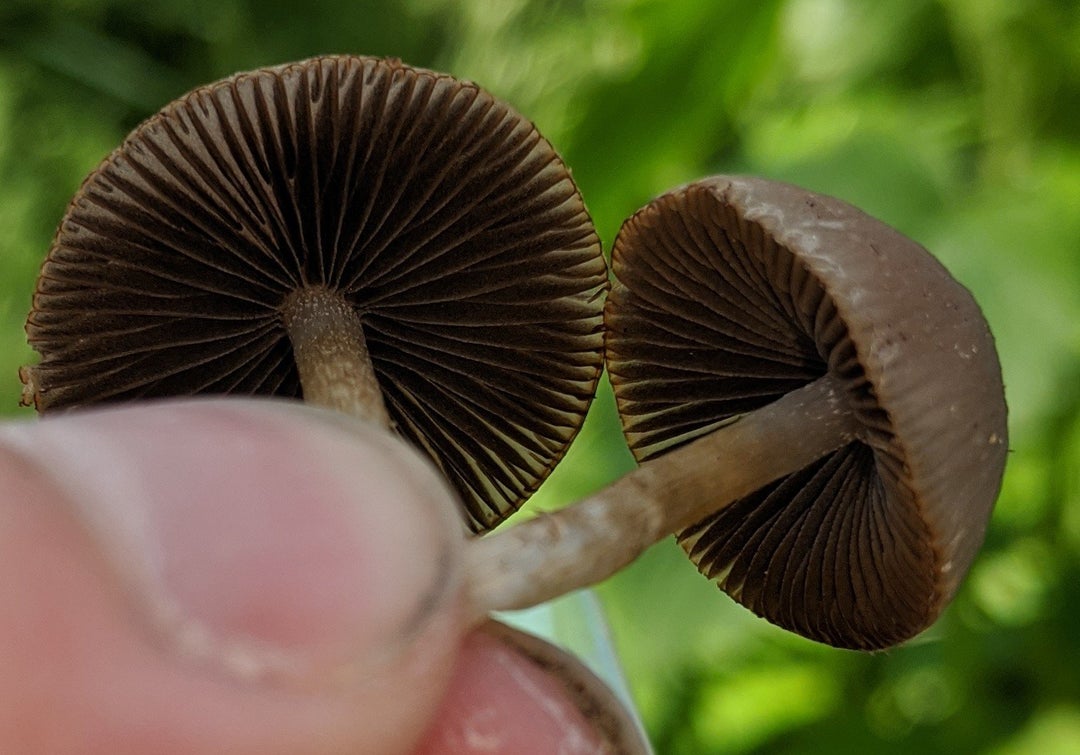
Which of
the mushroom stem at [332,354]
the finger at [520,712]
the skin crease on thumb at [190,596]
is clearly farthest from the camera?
the mushroom stem at [332,354]

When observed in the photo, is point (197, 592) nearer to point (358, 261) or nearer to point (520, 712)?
point (520, 712)

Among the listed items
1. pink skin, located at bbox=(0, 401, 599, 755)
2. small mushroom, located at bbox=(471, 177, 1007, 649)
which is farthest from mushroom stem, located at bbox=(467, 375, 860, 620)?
pink skin, located at bbox=(0, 401, 599, 755)

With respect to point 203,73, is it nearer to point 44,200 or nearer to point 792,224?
point 44,200

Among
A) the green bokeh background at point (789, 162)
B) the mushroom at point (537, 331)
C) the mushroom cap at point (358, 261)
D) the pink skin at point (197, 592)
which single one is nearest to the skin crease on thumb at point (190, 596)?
the pink skin at point (197, 592)

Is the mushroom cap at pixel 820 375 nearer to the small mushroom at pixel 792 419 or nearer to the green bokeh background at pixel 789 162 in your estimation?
the small mushroom at pixel 792 419

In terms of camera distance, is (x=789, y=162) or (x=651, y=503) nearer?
(x=651, y=503)

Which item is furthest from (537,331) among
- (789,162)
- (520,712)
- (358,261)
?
(789,162)
